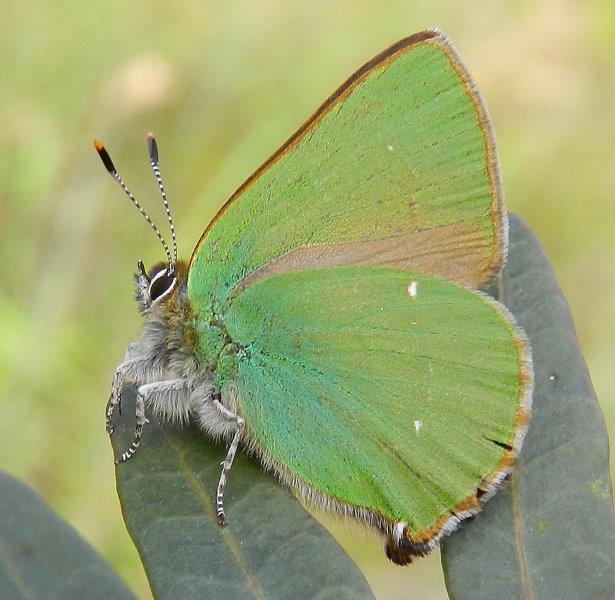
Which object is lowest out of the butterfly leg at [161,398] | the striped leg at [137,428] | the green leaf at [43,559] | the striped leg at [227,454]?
the striped leg at [227,454]

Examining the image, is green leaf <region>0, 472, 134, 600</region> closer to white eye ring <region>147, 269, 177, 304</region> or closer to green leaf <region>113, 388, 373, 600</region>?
green leaf <region>113, 388, 373, 600</region>

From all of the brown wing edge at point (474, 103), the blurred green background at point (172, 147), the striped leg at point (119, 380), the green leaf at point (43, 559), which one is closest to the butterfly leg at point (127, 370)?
the striped leg at point (119, 380)

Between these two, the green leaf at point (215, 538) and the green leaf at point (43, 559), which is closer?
the green leaf at point (43, 559)

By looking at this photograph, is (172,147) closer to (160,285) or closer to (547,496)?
(160,285)

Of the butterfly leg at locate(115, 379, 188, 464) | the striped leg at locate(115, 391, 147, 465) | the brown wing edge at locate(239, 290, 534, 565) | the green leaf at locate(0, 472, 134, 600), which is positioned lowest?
the brown wing edge at locate(239, 290, 534, 565)

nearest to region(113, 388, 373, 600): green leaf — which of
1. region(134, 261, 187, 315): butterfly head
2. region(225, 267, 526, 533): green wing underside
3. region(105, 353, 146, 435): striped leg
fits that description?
region(105, 353, 146, 435): striped leg

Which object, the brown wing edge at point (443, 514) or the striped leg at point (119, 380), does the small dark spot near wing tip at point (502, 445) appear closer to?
the brown wing edge at point (443, 514)
